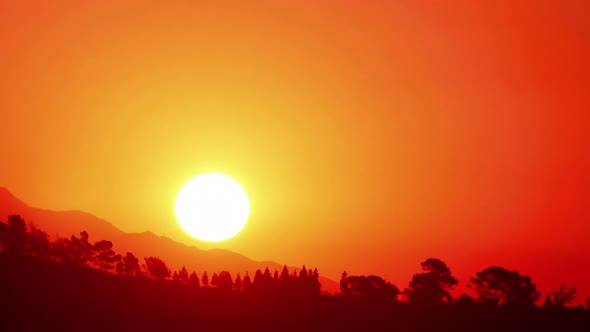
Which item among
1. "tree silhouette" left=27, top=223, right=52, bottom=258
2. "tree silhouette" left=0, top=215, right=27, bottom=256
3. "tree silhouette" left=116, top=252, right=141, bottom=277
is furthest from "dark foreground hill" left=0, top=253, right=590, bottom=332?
"tree silhouette" left=116, top=252, right=141, bottom=277

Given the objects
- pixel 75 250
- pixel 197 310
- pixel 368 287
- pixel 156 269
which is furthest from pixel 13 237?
pixel 368 287

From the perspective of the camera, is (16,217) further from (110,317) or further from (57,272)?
(110,317)

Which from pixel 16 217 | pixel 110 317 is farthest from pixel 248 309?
pixel 16 217

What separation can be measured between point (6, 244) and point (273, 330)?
72.0 metres

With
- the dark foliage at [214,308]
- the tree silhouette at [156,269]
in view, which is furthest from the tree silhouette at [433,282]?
the tree silhouette at [156,269]

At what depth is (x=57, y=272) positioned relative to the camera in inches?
4338

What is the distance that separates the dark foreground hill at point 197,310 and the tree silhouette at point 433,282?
20.9 meters

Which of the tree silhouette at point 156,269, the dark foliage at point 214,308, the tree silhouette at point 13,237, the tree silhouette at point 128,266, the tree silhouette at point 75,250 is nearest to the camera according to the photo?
the dark foliage at point 214,308

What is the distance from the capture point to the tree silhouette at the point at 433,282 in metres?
138

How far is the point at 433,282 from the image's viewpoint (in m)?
140

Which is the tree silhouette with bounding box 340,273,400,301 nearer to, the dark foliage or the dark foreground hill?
the dark foliage

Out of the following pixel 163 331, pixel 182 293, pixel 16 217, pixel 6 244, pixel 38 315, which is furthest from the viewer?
pixel 16 217

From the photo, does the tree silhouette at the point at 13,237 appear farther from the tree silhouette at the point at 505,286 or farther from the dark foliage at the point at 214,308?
the tree silhouette at the point at 505,286

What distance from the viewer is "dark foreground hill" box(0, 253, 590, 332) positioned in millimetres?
93188
